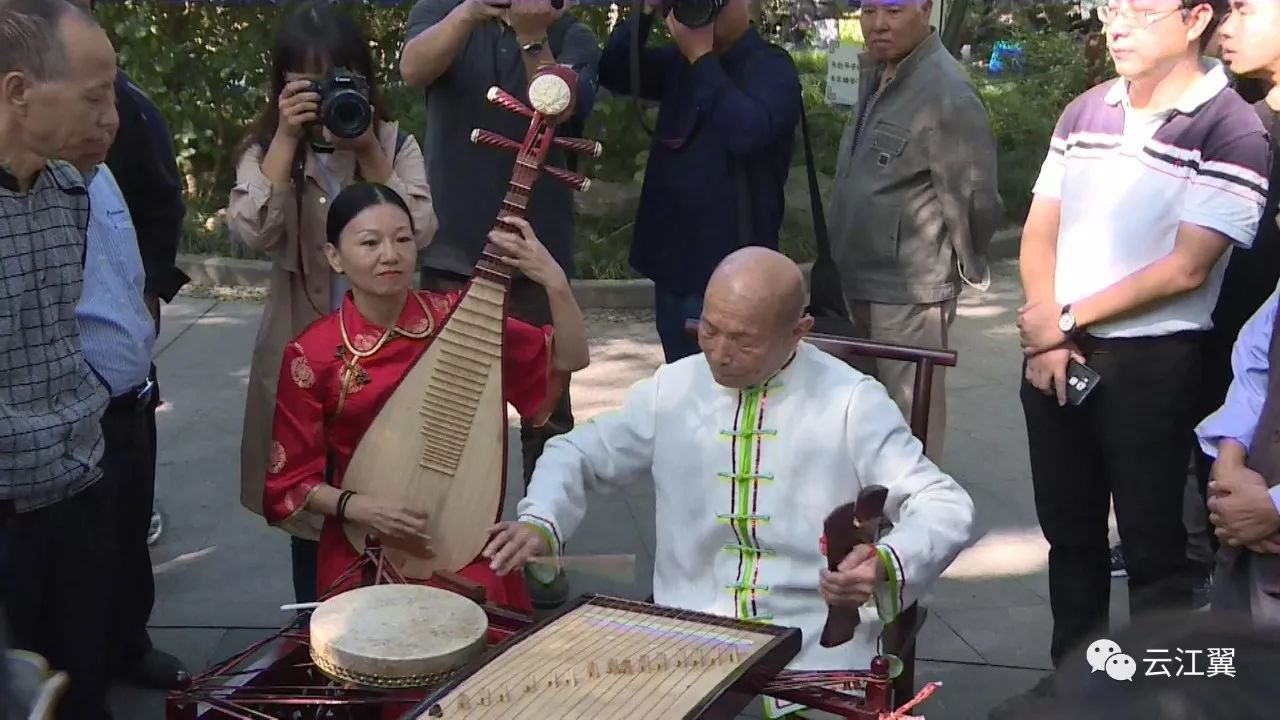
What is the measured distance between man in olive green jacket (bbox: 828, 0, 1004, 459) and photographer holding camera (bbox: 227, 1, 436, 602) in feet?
3.66

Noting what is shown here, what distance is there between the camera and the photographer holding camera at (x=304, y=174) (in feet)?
9.51

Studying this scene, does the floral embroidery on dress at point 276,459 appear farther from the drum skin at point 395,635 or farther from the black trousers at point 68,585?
the drum skin at point 395,635

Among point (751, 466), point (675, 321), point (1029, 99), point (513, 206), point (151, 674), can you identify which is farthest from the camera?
point (1029, 99)

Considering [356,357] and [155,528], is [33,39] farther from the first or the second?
[155,528]

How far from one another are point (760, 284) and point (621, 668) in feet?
2.35

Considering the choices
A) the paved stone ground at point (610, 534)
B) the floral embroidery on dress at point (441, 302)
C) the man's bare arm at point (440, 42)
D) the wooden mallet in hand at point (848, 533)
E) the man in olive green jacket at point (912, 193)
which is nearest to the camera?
the wooden mallet in hand at point (848, 533)

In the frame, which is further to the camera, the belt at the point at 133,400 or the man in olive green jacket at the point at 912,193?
the man in olive green jacket at the point at 912,193

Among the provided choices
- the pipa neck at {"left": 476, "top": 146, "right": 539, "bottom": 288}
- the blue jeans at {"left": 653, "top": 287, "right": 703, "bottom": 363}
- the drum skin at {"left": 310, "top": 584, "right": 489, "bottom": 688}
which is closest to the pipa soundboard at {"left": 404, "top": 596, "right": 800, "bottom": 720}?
the drum skin at {"left": 310, "top": 584, "right": 489, "bottom": 688}

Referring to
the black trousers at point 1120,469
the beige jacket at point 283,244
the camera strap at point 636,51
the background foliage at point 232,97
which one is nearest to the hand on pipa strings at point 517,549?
the beige jacket at point 283,244

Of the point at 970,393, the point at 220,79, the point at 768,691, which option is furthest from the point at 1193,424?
the point at 220,79

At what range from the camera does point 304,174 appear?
3020 millimetres

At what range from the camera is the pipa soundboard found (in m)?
1.85

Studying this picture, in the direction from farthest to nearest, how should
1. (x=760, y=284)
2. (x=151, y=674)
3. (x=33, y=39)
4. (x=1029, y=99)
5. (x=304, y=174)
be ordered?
(x=1029, y=99)
(x=151, y=674)
(x=304, y=174)
(x=760, y=284)
(x=33, y=39)

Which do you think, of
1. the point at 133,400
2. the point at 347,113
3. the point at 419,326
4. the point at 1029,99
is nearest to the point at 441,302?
the point at 419,326
